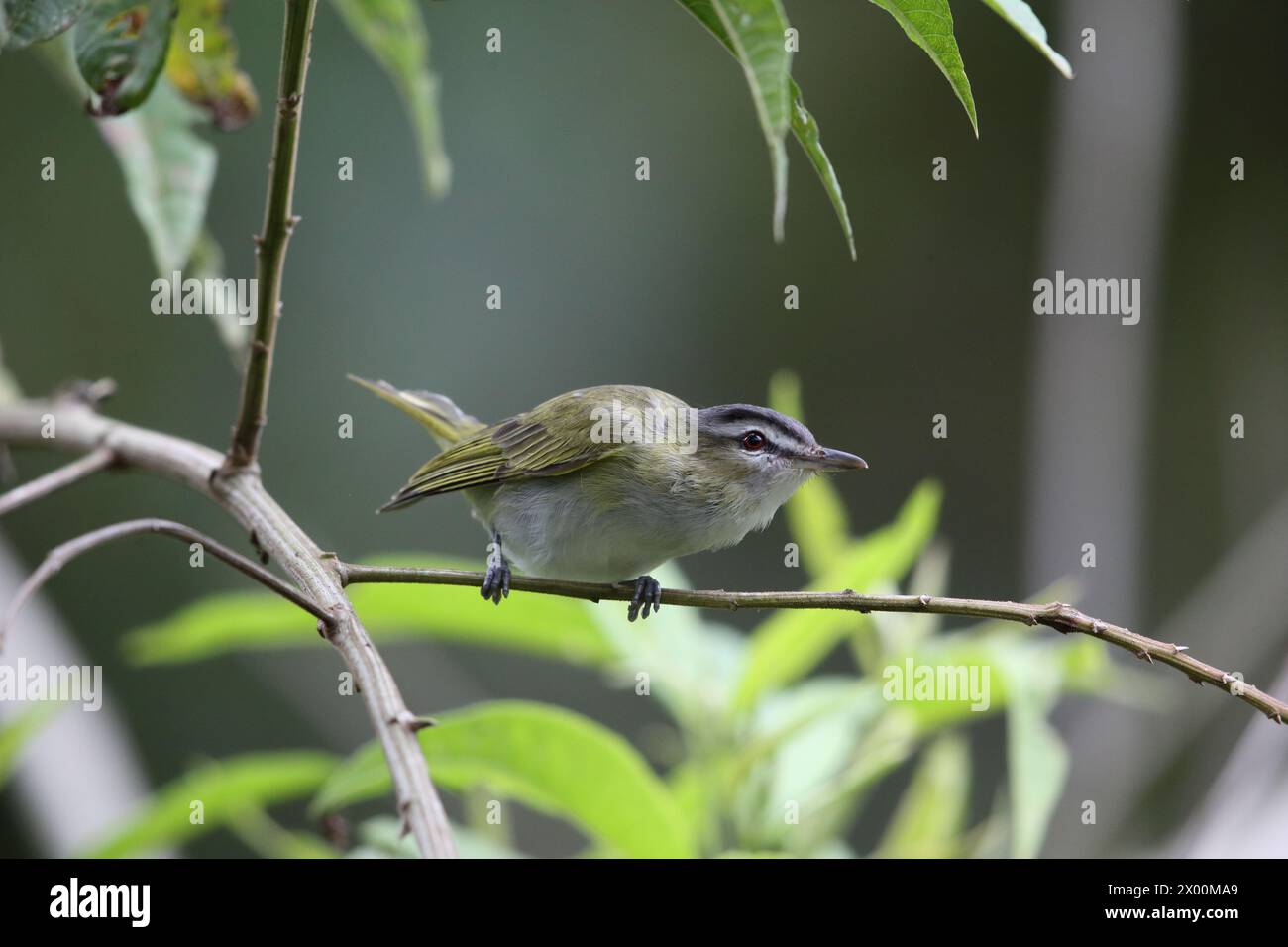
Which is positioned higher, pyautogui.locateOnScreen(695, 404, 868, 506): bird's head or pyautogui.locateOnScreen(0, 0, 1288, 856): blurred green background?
pyautogui.locateOnScreen(0, 0, 1288, 856): blurred green background

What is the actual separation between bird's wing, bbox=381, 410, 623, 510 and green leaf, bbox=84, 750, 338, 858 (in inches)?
25.6

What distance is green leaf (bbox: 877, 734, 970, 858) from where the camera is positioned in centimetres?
277

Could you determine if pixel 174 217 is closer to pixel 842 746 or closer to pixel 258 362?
pixel 258 362

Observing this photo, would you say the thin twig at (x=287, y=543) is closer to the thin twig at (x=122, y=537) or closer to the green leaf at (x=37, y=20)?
the thin twig at (x=122, y=537)

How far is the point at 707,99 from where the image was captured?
7.11 meters

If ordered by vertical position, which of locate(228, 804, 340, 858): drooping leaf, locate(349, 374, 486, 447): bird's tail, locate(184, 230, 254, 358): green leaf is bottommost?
locate(228, 804, 340, 858): drooping leaf

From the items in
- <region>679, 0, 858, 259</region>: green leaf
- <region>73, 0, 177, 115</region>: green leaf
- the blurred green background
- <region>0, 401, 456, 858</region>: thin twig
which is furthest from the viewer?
the blurred green background

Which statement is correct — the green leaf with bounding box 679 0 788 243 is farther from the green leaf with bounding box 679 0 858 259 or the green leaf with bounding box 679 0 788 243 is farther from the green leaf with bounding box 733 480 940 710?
the green leaf with bounding box 733 480 940 710

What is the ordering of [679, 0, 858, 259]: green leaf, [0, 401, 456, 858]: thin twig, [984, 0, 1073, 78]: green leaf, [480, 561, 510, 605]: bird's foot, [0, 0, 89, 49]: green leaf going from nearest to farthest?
[0, 401, 456, 858]: thin twig, [984, 0, 1073, 78]: green leaf, [679, 0, 858, 259]: green leaf, [0, 0, 89, 49]: green leaf, [480, 561, 510, 605]: bird's foot

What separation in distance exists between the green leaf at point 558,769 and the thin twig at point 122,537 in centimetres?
82

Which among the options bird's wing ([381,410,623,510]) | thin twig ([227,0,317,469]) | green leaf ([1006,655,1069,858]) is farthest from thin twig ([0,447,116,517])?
green leaf ([1006,655,1069,858])

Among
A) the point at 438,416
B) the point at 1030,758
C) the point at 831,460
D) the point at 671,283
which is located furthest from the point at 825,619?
the point at 671,283

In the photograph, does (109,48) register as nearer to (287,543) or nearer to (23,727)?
(287,543)

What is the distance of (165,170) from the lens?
221cm
